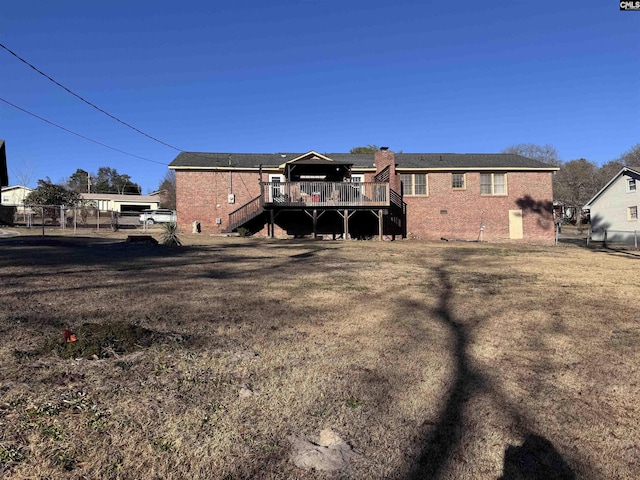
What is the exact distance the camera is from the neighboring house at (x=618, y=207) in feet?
102

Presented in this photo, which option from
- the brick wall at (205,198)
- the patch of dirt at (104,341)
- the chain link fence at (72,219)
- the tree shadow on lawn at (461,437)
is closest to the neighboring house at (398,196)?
the brick wall at (205,198)

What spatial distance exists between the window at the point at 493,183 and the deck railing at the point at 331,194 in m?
7.75

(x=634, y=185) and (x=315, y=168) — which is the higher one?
(x=315, y=168)

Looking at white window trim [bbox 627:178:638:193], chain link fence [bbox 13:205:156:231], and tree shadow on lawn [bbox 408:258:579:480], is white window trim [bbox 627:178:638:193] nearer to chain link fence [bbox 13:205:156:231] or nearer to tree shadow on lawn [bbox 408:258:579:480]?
tree shadow on lawn [bbox 408:258:579:480]

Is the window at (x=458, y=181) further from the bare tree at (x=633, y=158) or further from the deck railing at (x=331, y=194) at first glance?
the bare tree at (x=633, y=158)

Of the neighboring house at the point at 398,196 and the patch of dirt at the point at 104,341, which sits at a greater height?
the neighboring house at the point at 398,196

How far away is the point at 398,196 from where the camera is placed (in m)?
23.9

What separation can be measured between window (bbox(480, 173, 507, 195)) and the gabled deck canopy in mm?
8547

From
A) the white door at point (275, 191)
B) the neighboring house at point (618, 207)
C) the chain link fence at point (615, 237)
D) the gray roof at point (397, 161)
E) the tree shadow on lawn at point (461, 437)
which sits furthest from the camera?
the neighboring house at point (618, 207)

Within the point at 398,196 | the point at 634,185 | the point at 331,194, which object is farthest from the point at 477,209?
the point at 634,185

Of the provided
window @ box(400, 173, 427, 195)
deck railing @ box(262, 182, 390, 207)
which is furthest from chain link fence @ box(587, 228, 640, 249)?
deck railing @ box(262, 182, 390, 207)

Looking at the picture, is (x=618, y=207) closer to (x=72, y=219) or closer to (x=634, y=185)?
(x=634, y=185)

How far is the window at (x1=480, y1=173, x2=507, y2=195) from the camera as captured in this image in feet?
82.1

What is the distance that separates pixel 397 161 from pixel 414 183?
6.60 feet
